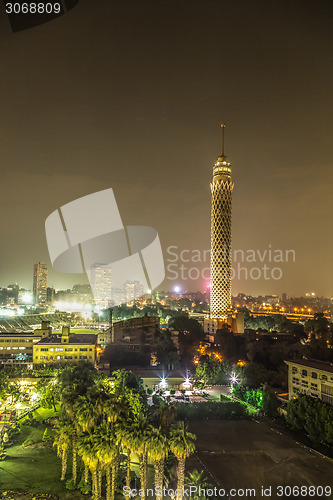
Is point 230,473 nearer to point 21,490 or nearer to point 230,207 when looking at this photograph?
point 21,490

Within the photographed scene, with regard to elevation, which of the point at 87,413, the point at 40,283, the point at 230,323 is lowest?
the point at 87,413

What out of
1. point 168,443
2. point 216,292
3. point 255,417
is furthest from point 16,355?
point 168,443

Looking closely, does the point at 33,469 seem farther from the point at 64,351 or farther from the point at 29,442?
the point at 64,351

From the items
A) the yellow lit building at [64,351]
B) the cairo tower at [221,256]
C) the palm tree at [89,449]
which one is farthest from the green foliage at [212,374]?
the palm tree at [89,449]

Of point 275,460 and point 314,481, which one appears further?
point 275,460

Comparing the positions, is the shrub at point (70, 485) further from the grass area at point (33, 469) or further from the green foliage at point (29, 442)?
the green foliage at point (29, 442)

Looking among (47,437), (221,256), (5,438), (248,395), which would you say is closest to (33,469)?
(47,437)
